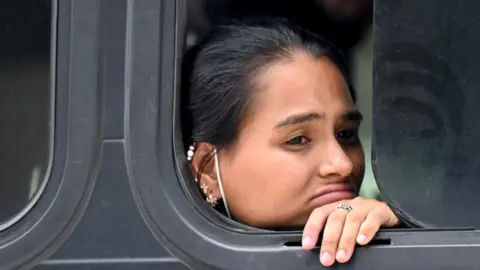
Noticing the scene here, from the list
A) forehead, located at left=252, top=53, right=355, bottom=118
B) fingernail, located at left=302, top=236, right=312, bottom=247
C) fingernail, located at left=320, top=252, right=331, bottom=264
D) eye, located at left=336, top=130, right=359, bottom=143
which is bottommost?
fingernail, located at left=320, top=252, right=331, bottom=264

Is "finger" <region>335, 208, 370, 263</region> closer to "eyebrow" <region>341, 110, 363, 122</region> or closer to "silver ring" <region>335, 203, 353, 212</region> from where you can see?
"silver ring" <region>335, 203, 353, 212</region>

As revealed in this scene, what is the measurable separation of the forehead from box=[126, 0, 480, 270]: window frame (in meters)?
0.27

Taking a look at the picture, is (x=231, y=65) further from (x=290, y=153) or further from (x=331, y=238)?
(x=331, y=238)

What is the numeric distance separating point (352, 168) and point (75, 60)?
0.60 m

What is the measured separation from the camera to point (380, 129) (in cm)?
153

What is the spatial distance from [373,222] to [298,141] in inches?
12.5

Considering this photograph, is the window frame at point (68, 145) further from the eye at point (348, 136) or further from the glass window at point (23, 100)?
the eye at point (348, 136)

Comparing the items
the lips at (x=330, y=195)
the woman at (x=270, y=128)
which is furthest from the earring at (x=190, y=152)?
the lips at (x=330, y=195)

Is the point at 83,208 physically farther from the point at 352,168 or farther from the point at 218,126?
the point at 352,168

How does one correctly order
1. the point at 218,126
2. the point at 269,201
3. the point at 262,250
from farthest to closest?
the point at 218,126 → the point at 269,201 → the point at 262,250

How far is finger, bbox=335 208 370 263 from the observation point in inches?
57.7

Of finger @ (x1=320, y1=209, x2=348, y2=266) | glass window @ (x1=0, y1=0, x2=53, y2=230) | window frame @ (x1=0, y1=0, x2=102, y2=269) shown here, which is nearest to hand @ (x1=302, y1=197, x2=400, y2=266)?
finger @ (x1=320, y1=209, x2=348, y2=266)

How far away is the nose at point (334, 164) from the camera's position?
1.75m

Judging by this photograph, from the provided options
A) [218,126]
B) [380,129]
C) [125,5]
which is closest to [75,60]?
[125,5]
